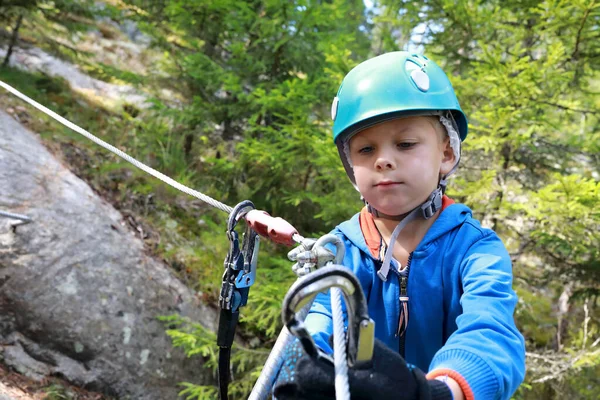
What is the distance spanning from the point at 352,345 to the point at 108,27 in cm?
2085

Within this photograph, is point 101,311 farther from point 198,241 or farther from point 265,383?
point 265,383

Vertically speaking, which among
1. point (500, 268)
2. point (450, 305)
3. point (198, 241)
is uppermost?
point (500, 268)

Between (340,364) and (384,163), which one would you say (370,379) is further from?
(384,163)

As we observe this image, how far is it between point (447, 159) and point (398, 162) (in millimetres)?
411

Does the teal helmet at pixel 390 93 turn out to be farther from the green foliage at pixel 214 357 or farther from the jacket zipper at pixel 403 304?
the green foliage at pixel 214 357

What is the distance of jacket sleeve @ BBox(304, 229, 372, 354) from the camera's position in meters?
1.44

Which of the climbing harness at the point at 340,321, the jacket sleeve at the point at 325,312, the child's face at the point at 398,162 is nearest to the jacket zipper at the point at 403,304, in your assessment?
the jacket sleeve at the point at 325,312

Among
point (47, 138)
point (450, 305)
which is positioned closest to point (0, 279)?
point (47, 138)

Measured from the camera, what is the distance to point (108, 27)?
711 inches

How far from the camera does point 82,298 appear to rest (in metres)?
3.76

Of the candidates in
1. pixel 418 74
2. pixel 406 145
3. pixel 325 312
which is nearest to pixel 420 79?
pixel 418 74

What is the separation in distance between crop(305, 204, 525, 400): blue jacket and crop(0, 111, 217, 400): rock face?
113 inches

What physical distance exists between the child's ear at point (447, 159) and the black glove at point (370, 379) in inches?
43.8

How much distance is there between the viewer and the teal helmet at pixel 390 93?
156 centimetres
